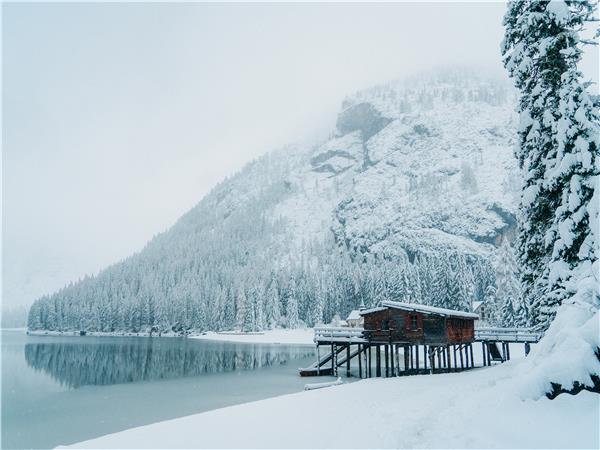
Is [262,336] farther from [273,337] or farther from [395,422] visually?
[395,422]

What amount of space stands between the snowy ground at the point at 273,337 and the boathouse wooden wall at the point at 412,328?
2451 inches

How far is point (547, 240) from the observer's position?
54.1 ft

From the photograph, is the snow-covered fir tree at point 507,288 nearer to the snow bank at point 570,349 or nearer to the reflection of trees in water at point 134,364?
the reflection of trees in water at point 134,364

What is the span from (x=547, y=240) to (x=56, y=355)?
79.1 m

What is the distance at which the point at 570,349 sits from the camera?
35.4 ft

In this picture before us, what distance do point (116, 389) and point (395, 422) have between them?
113 feet

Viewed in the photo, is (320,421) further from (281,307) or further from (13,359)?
(281,307)

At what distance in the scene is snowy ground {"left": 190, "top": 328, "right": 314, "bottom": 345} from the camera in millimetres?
106287

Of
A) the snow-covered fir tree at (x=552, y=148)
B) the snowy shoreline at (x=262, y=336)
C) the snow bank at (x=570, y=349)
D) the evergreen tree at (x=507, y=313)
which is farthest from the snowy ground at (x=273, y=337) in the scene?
the snow bank at (x=570, y=349)

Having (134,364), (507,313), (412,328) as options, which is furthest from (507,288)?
(134,364)

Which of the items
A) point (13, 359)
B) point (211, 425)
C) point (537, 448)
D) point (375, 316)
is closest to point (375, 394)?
point (211, 425)

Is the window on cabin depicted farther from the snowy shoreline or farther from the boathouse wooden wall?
the snowy shoreline

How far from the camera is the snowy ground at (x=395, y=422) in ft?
32.6

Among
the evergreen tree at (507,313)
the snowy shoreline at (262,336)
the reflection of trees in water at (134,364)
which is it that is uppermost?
the evergreen tree at (507,313)
